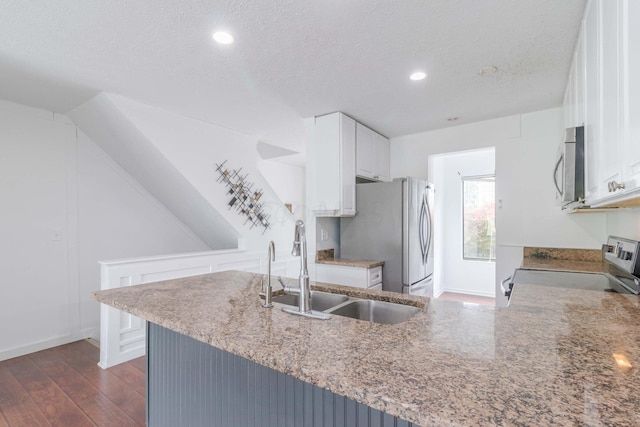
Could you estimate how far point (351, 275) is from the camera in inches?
125

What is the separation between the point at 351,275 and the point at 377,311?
1611mm

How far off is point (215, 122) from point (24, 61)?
5.15ft

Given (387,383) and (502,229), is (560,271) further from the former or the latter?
(387,383)

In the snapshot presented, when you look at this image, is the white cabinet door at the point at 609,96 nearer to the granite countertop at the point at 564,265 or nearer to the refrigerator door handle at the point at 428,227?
the granite countertop at the point at 564,265

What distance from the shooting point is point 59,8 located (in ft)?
5.26

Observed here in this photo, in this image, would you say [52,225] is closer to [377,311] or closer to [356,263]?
[356,263]

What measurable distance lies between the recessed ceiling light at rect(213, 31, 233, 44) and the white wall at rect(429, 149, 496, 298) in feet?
13.4

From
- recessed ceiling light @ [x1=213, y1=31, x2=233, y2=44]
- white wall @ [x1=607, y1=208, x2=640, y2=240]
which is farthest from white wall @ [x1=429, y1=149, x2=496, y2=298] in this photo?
recessed ceiling light @ [x1=213, y1=31, x2=233, y2=44]

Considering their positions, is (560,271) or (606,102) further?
(560,271)

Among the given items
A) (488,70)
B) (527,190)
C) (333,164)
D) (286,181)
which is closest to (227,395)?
(333,164)

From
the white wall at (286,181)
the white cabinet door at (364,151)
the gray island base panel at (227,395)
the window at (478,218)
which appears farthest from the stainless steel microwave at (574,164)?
the white wall at (286,181)

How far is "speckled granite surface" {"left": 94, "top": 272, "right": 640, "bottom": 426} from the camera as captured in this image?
2.04 ft

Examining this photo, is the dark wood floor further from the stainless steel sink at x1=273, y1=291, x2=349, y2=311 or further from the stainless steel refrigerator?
the stainless steel refrigerator

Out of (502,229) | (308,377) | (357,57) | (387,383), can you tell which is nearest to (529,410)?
(387,383)
